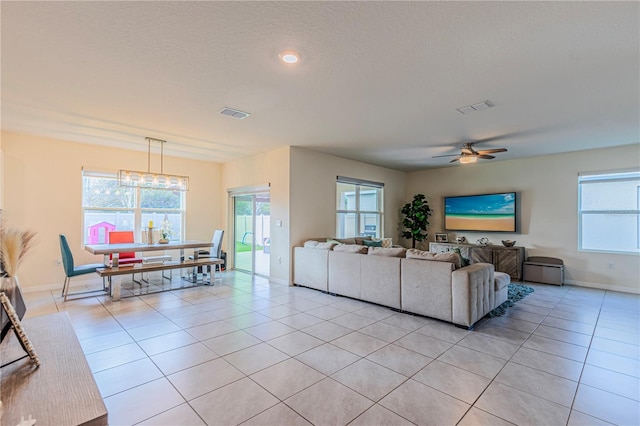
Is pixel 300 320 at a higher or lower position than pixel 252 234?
lower

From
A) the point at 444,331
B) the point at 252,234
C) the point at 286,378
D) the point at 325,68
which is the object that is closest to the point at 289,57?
the point at 325,68

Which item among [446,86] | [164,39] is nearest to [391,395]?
[446,86]

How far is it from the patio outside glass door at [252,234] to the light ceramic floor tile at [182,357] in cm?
340

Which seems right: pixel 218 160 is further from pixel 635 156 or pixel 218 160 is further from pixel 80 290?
pixel 635 156

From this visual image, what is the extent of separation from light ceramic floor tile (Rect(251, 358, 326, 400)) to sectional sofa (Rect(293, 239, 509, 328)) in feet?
6.57

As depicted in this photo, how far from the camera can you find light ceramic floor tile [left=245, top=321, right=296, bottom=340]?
3.35 metres

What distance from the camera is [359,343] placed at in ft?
10.4

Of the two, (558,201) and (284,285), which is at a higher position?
(558,201)

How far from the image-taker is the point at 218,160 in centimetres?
735

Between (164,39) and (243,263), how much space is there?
5682 mm

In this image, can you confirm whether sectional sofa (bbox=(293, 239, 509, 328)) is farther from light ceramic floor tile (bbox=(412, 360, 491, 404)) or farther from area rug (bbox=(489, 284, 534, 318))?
light ceramic floor tile (bbox=(412, 360, 491, 404))

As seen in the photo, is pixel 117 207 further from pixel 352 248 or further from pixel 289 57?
pixel 289 57

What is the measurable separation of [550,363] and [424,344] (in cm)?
112

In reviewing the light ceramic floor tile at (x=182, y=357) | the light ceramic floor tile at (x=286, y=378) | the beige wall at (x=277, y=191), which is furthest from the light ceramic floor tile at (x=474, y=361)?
the beige wall at (x=277, y=191)
